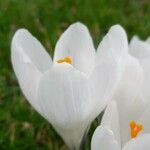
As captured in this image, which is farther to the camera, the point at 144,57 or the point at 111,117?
the point at 144,57

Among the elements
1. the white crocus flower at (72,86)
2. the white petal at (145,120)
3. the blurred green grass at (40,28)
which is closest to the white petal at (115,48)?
the white crocus flower at (72,86)

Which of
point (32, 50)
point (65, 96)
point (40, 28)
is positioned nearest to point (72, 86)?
point (65, 96)

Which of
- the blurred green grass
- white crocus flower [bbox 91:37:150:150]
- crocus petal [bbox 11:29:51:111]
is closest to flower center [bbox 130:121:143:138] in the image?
white crocus flower [bbox 91:37:150:150]

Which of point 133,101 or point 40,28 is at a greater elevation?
point 133,101

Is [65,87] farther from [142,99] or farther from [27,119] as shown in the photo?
[27,119]

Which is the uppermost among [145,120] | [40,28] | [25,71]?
[25,71]

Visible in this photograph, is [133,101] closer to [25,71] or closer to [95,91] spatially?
[95,91]
